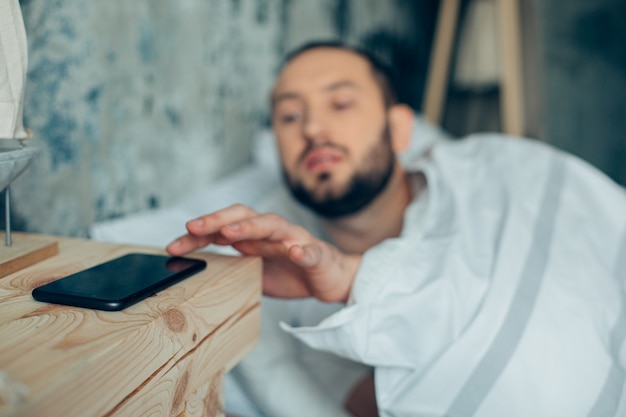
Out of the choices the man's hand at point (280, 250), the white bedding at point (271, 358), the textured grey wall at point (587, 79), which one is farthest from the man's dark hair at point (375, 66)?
the textured grey wall at point (587, 79)

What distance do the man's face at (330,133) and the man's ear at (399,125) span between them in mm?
51

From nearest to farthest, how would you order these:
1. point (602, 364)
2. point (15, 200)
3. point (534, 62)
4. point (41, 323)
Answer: point (41, 323) → point (602, 364) → point (15, 200) → point (534, 62)

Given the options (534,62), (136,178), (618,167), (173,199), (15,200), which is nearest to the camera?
(15,200)

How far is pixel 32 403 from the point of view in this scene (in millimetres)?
315

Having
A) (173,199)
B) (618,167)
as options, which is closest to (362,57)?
(173,199)

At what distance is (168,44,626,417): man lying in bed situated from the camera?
0.70 meters

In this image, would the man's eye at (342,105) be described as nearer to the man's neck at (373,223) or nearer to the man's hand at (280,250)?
the man's neck at (373,223)

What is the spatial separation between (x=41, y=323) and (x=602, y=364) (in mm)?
676

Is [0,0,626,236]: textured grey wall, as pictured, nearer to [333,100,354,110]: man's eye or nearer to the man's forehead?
the man's forehead

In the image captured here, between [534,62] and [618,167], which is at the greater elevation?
[534,62]

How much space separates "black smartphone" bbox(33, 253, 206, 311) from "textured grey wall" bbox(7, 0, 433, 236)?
37cm

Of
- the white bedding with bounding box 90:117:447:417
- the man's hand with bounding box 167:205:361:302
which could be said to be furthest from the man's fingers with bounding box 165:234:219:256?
the white bedding with bounding box 90:117:447:417

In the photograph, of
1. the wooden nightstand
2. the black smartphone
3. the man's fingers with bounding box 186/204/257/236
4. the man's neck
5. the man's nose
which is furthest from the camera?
the man's neck

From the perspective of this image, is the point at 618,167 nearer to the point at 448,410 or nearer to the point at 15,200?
the point at 448,410
